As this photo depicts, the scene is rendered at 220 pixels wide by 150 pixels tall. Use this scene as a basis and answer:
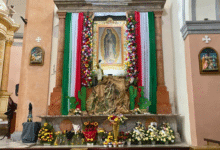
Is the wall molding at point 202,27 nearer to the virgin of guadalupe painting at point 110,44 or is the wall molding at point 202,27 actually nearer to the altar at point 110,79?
the altar at point 110,79

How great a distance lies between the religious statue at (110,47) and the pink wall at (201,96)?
3.15 meters

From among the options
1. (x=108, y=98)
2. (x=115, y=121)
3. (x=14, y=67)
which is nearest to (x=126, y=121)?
(x=115, y=121)

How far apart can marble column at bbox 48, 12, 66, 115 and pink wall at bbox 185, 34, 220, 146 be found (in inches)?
178

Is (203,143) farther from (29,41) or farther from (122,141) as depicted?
(29,41)

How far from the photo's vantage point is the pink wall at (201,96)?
6.03m

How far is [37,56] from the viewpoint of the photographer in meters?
8.53

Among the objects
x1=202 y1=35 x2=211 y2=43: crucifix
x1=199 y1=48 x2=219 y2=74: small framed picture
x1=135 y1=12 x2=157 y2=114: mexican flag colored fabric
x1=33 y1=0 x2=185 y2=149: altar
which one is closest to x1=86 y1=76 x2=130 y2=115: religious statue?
x1=33 y1=0 x2=185 y2=149: altar

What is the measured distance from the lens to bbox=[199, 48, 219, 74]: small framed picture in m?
6.27

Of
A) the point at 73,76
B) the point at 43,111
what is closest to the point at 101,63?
the point at 73,76

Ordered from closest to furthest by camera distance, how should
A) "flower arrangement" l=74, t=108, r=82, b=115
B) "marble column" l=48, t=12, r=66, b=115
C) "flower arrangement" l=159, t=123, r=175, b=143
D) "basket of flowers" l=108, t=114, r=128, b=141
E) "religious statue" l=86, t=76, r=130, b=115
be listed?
"basket of flowers" l=108, t=114, r=128, b=141
"flower arrangement" l=159, t=123, r=175, b=143
"flower arrangement" l=74, t=108, r=82, b=115
"religious statue" l=86, t=76, r=130, b=115
"marble column" l=48, t=12, r=66, b=115

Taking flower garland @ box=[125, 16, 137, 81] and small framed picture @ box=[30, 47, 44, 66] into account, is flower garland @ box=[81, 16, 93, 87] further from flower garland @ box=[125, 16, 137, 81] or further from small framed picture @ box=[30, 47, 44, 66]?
small framed picture @ box=[30, 47, 44, 66]

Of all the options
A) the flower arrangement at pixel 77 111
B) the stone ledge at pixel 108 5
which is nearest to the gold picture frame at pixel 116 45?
the stone ledge at pixel 108 5

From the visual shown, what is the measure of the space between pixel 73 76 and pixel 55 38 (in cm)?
184

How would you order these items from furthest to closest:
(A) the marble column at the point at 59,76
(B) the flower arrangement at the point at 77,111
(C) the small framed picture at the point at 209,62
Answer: (A) the marble column at the point at 59,76
(B) the flower arrangement at the point at 77,111
(C) the small framed picture at the point at 209,62
